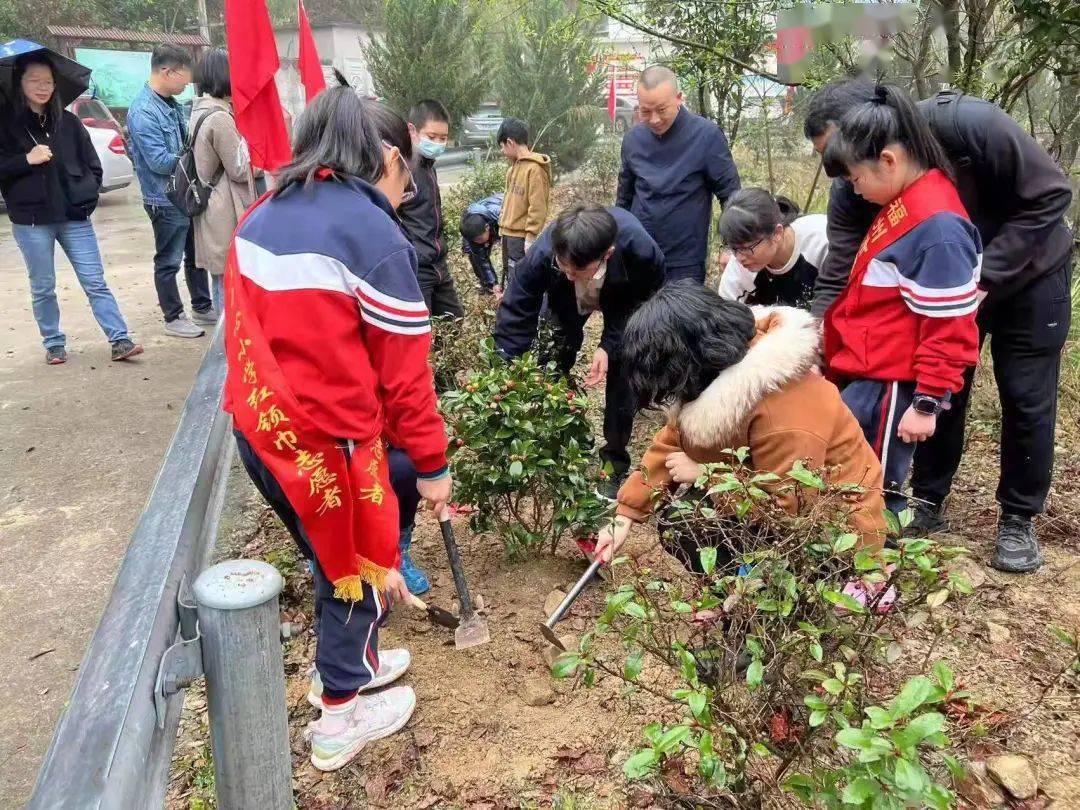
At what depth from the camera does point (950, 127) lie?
2.53 meters

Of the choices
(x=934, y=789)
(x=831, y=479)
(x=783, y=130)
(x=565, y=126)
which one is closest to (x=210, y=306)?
(x=831, y=479)

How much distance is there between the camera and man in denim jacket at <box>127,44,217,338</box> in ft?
18.0

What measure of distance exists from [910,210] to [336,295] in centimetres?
165

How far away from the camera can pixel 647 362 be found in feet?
6.79

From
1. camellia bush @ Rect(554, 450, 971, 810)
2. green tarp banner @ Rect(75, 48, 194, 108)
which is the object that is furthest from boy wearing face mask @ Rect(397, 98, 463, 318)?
green tarp banner @ Rect(75, 48, 194, 108)

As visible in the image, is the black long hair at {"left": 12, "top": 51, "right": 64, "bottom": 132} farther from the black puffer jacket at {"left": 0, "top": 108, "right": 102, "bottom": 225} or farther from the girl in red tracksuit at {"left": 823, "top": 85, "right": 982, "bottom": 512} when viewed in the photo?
the girl in red tracksuit at {"left": 823, "top": 85, "right": 982, "bottom": 512}

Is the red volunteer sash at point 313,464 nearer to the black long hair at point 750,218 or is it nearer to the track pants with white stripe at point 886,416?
the track pants with white stripe at point 886,416

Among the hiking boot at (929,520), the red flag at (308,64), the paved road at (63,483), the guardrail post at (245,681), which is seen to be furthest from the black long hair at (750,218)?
the red flag at (308,64)

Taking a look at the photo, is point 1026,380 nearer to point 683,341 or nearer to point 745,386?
point 745,386

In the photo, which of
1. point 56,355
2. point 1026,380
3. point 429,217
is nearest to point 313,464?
point 1026,380

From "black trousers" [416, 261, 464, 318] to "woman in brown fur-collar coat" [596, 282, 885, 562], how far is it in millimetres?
2623

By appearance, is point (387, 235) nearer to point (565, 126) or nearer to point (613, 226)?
point (613, 226)

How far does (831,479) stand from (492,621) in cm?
135

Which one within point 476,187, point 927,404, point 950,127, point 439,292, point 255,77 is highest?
point 255,77
